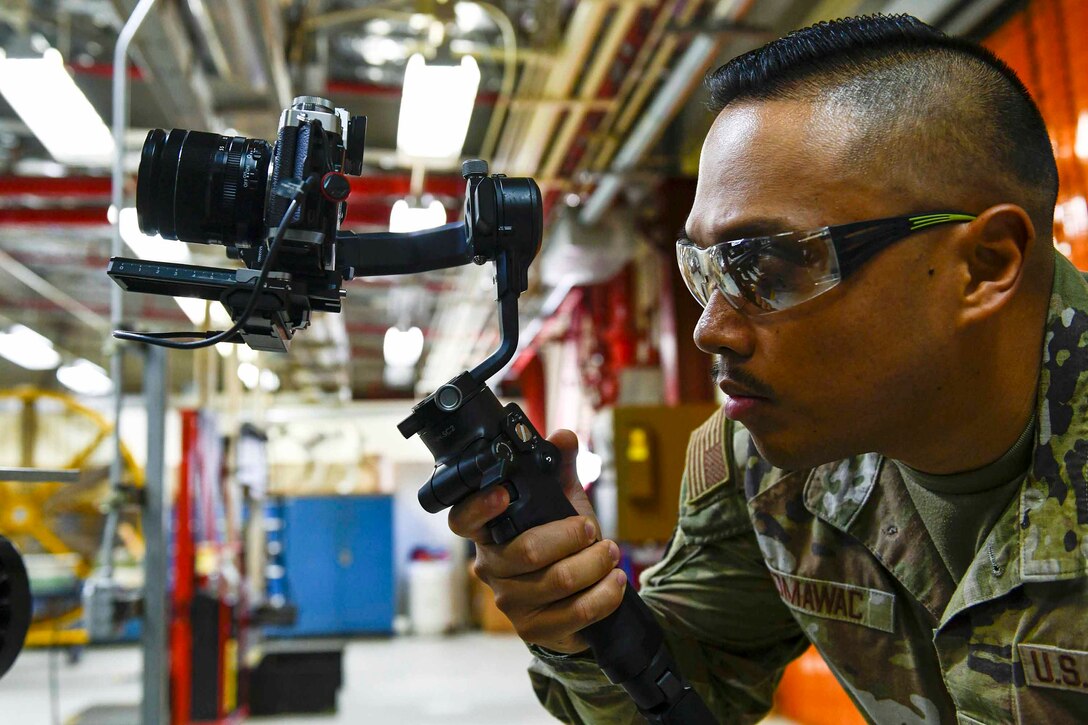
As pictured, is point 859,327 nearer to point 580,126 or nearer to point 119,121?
point 119,121

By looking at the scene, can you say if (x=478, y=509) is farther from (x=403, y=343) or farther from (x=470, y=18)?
(x=403, y=343)

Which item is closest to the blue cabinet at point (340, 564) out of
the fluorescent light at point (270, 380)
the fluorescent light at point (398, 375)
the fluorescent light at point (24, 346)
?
the fluorescent light at point (270, 380)

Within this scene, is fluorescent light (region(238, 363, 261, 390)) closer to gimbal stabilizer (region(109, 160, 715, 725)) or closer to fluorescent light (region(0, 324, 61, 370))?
fluorescent light (region(0, 324, 61, 370))

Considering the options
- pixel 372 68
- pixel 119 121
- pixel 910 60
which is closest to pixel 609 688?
pixel 910 60

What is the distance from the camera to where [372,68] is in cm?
491

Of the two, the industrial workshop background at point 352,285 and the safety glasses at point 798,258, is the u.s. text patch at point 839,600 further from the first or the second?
the industrial workshop background at point 352,285

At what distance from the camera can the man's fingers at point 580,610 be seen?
2.70 feet

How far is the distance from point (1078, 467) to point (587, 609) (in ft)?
1.58

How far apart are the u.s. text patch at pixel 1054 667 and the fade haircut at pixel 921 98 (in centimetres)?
41

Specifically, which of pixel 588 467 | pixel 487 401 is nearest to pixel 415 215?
pixel 588 467

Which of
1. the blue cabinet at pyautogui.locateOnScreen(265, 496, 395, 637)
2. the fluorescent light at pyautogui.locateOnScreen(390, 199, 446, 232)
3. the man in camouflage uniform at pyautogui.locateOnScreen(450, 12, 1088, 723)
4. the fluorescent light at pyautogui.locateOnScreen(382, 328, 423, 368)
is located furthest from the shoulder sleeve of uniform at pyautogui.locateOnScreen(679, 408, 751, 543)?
the blue cabinet at pyautogui.locateOnScreen(265, 496, 395, 637)

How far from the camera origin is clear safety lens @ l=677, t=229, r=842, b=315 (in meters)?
0.88

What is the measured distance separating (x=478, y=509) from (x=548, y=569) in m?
0.08

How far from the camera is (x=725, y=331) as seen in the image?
0.92 metres
